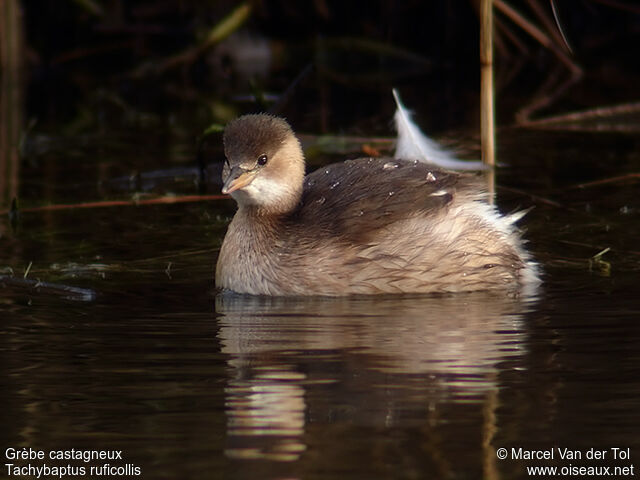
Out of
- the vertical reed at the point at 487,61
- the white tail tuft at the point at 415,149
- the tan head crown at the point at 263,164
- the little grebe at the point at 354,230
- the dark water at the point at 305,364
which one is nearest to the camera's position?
the dark water at the point at 305,364

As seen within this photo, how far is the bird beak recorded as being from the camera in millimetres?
7156

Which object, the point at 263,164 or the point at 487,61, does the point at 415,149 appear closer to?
the point at 487,61

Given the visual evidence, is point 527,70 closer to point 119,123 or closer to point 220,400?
point 119,123

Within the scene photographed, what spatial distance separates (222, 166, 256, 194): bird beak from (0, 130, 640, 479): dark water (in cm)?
54

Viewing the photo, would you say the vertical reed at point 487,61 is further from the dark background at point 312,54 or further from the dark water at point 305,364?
the dark background at point 312,54

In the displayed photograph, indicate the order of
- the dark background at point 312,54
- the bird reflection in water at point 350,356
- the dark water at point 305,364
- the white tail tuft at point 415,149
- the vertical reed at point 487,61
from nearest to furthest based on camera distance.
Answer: the dark water at point 305,364 → the bird reflection in water at point 350,356 → the vertical reed at point 487,61 → the white tail tuft at point 415,149 → the dark background at point 312,54

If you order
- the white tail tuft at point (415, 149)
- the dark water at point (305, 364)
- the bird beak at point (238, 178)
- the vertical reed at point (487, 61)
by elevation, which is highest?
the vertical reed at point (487, 61)

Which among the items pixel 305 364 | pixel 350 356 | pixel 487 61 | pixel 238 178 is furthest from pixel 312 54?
pixel 305 364

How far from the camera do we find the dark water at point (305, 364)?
4.53 meters

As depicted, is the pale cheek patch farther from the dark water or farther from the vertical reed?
the vertical reed

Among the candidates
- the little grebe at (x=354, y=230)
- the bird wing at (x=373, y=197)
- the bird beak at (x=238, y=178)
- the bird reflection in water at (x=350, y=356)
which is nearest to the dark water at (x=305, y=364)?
the bird reflection in water at (x=350, y=356)

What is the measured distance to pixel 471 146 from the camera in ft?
35.5

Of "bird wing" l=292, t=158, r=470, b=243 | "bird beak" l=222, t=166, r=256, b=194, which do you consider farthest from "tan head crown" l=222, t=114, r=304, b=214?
"bird wing" l=292, t=158, r=470, b=243

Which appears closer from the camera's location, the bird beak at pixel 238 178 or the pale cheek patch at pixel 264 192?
the bird beak at pixel 238 178
